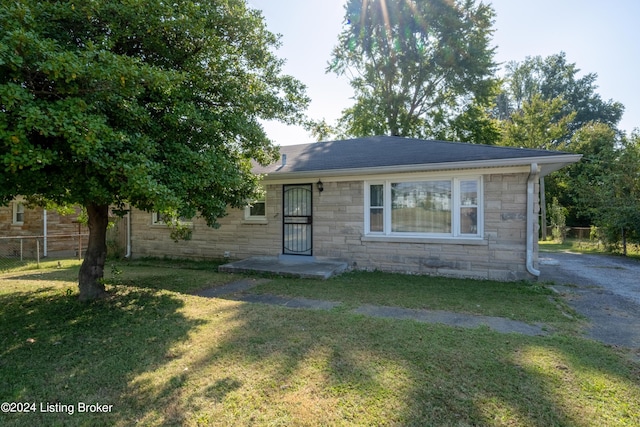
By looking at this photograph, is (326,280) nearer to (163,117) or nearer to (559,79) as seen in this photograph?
(163,117)

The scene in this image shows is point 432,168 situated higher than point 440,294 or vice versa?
point 432,168

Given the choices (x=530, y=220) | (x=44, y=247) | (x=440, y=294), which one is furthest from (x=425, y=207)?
(x=44, y=247)

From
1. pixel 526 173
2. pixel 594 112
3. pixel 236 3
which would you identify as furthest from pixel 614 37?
pixel 594 112

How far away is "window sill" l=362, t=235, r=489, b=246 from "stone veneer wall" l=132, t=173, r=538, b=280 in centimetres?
4

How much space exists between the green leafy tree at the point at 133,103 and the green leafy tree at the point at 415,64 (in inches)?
691

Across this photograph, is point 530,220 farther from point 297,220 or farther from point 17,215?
point 17,215

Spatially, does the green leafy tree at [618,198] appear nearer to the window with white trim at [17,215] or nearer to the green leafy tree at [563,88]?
the green leafy tree at [563,88]

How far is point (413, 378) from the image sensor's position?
116 inches

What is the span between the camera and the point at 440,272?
7.89m

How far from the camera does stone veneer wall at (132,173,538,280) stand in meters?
7.27

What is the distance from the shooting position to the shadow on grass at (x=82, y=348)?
106 inches

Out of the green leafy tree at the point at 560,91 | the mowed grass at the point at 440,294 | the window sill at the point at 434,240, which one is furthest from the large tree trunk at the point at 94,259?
the green leafy tree at the point at 560,91

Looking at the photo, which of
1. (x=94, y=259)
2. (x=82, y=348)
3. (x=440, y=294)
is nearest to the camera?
(x=82, y=348)

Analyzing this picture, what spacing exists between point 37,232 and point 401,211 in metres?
15.9
